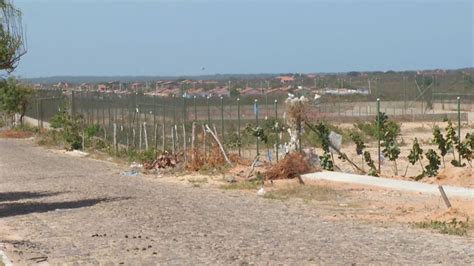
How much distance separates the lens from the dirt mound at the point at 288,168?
2458 cm

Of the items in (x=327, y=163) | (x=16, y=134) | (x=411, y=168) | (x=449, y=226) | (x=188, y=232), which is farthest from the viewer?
(x=16, y=134)

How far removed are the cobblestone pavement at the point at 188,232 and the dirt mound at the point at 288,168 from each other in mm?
1788

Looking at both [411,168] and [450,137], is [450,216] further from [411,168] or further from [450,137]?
[411,168]

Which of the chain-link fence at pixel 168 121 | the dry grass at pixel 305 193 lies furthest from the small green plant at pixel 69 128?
the dry grass at pixel 305 193

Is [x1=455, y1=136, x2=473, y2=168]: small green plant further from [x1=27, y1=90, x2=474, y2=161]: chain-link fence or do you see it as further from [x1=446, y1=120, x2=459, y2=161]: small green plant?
[x1=27, y1=90, x2=474, y2=161]: chain-link fence

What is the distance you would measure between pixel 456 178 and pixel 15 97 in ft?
150

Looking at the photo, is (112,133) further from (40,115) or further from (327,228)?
(327,228)

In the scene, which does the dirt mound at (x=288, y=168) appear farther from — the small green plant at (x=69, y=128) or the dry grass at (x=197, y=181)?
the small green plant at (x=69, y=128)

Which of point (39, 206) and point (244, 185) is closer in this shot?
point (39, 206)

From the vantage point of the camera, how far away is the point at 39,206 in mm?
20812

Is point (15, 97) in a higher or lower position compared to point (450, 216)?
higher

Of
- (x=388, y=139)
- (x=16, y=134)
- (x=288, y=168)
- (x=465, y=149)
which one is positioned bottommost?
(x=16, y=134)

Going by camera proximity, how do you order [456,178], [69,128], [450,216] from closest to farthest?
[450,216]
[456,178]
[69,128]

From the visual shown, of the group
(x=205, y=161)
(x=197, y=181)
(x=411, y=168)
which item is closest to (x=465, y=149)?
(x=411, y=168)
